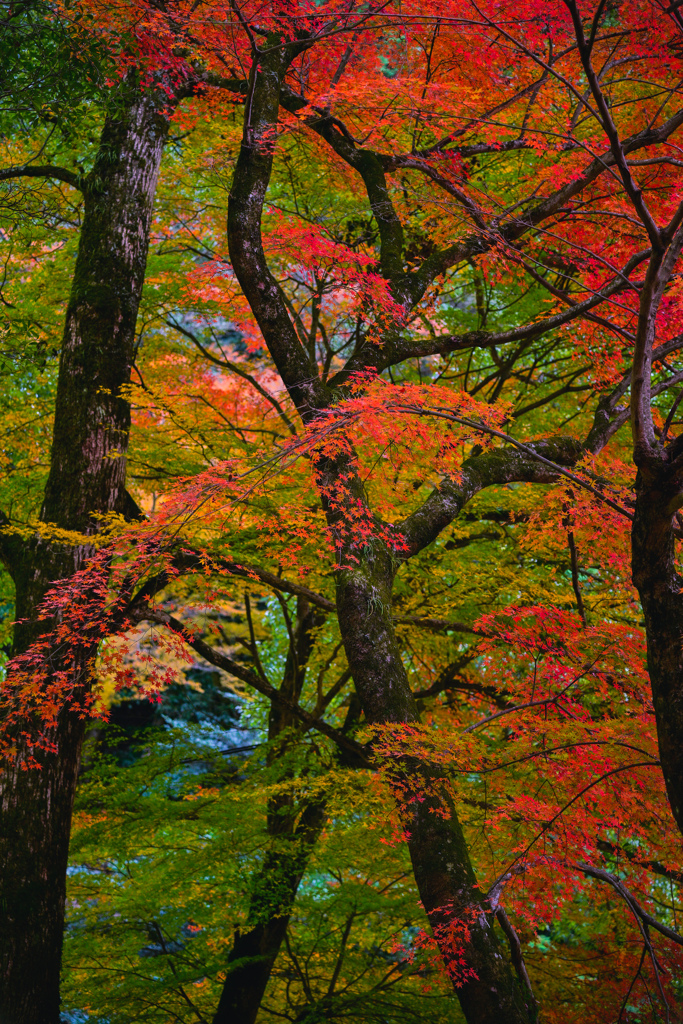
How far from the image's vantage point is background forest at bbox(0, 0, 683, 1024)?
4199 millimetres

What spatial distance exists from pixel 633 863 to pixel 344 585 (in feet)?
8.71

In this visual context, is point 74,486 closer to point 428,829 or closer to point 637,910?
point 428,829

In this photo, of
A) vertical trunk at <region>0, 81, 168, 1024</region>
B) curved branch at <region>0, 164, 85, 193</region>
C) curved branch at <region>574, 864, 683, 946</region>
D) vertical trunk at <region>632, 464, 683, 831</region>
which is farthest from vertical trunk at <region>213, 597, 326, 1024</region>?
curved branch at <region>0, 164, 85, 193</region>

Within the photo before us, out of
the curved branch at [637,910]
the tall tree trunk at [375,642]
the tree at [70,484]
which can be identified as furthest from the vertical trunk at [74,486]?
the curved branch at [637,910]

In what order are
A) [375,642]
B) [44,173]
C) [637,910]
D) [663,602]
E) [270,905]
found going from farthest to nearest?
[44,173]
[270,905]
[375,642]
[637,910]
[663,602]

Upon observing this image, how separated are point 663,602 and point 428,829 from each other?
89.1 inches

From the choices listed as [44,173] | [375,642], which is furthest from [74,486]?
[44,173]

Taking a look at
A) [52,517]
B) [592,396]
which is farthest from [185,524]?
[592,396]

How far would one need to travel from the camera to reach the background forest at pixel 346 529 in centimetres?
420

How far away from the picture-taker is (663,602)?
2613 mm

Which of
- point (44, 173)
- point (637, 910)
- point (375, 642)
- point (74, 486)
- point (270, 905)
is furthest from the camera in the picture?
point (44, 173)

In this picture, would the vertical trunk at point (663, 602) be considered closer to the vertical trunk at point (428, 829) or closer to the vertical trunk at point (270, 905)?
the vertical trunk at point (428, 829)

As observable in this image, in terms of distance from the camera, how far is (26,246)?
22.3ft

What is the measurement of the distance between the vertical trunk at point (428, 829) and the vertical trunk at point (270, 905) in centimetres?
170
